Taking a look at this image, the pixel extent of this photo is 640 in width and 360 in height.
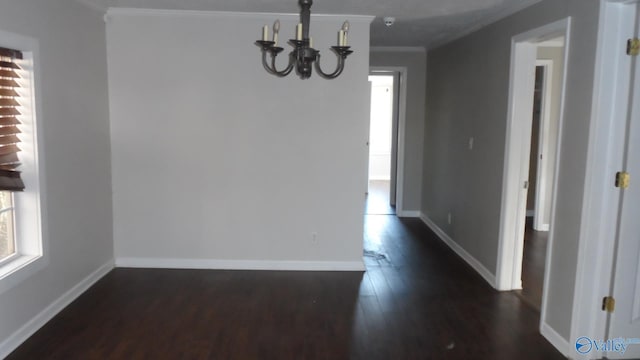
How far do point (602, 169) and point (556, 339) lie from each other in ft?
3.87

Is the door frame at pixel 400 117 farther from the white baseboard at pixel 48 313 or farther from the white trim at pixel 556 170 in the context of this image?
the white baseboard at pixel 48 313

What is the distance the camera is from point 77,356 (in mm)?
2932

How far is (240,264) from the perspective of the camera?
4590 millimetres

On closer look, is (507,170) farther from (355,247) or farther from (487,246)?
(355,247)

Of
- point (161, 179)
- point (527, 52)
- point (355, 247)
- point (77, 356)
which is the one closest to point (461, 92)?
point (527, 52)

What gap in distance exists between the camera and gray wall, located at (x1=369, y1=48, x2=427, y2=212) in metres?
6.58

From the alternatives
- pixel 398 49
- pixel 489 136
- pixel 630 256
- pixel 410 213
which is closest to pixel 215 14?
pixel 489 136

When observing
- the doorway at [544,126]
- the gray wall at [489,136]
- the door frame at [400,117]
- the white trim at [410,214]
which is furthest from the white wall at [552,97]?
the door frame at [400,117]

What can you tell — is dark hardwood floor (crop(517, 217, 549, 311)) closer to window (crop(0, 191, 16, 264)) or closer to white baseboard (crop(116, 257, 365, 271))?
white baseboard (crop(116, 257, 365, 271))

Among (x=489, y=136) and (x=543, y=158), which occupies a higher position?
(x=489, y=136)

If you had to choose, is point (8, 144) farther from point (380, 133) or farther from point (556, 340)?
point (380, 133)

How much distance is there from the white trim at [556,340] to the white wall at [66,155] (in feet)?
11.5

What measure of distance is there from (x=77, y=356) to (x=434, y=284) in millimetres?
2872

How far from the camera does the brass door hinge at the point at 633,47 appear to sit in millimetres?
2680
